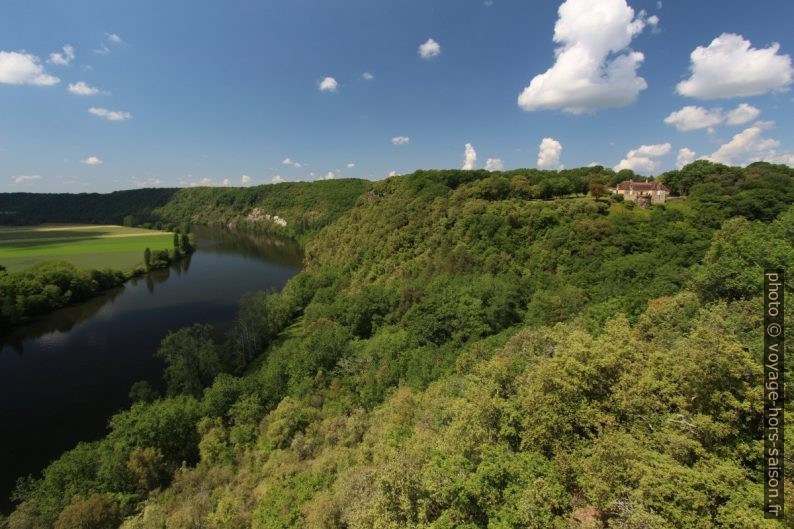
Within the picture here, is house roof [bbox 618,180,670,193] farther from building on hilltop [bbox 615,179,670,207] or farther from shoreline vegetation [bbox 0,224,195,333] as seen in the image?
shoreline vegetation [bbox 0,224,195,333]

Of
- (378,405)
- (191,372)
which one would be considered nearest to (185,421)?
(191,372)

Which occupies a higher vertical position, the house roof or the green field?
the house roof

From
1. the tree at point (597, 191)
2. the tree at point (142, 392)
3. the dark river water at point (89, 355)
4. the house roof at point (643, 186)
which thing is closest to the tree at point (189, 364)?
the tree at point (142, 392)

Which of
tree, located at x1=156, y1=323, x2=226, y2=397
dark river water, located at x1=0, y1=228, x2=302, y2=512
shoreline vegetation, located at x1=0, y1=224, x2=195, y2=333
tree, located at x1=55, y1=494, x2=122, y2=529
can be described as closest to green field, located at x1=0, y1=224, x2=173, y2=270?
shoreline vegetation, located at x1=0, y1=224, x2=195, y2=333

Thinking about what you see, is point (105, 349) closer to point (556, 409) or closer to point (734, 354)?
point (556, 409)

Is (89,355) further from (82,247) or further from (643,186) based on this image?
(82,247)

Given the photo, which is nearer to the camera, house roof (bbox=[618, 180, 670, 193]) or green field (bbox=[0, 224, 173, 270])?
house roof (bbox=[618, 180, 670, 193])

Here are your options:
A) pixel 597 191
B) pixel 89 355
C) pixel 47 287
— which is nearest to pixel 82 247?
pixel 47 287
